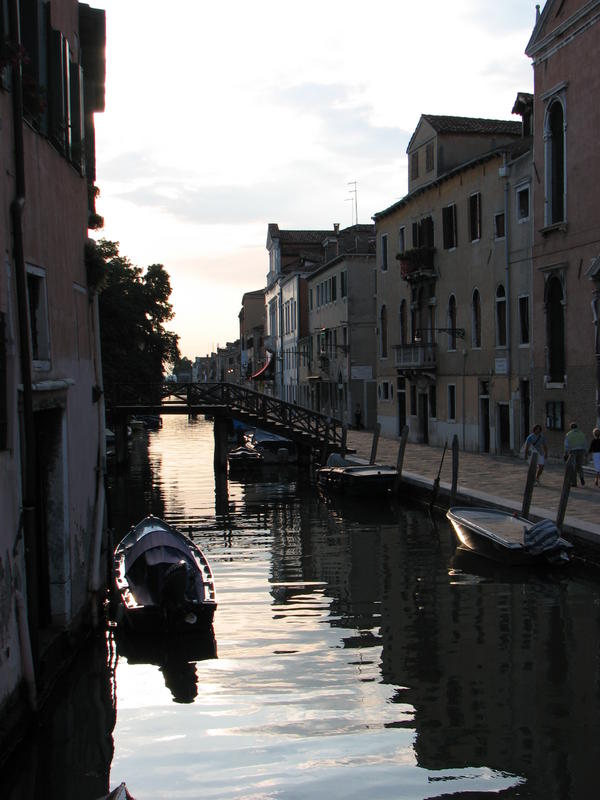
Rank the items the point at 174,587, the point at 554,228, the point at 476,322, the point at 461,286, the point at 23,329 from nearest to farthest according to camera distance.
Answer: the point at 23,329 → the point at 174,587 → the point at 554,228 → the point at 476,322 → the point at 461,286

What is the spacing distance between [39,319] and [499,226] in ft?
63.7

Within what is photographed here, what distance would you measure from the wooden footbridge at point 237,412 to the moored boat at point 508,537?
12900 millimetres

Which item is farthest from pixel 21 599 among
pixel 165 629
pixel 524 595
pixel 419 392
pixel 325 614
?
pixel 419 392

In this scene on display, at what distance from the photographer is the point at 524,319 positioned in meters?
24.5

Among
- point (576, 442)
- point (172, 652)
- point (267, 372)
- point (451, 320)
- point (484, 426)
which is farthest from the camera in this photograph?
point (267, 372)

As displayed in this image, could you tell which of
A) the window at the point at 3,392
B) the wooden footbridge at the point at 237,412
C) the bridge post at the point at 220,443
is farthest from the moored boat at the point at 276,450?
the window at the point at 3,392

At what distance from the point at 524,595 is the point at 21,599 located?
23.7ft

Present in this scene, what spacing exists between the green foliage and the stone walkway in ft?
38.2

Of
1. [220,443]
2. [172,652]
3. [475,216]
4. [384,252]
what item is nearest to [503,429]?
[475,216]

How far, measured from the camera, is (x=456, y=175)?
2819cm

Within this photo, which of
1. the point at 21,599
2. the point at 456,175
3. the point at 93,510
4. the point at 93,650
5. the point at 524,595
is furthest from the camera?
the point at 456,175

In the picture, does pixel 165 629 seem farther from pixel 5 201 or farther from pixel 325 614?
pixel 5 201

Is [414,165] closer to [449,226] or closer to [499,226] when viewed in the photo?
[449,226]

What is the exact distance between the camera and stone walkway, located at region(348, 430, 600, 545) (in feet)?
49.1
